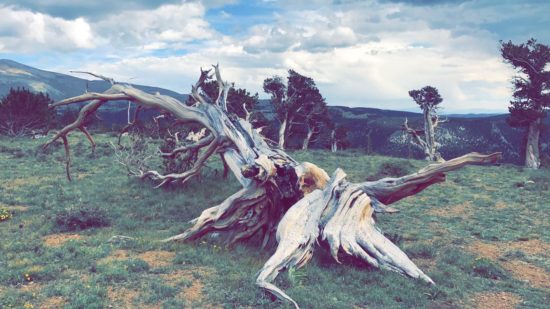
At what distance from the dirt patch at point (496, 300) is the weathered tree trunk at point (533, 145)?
1321 inches

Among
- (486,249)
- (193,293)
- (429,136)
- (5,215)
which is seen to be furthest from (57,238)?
(429,136)

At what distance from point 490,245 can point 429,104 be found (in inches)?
1477

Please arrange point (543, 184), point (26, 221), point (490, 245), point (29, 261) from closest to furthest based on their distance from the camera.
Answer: point (29, 261) → point (490, 245) → point (26, 221) → point (543, 184)

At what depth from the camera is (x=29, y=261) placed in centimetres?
971

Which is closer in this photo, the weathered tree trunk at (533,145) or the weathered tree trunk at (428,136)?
the weathered tree trunk at (533,145)

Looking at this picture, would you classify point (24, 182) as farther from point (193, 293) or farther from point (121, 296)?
point (193, 293)

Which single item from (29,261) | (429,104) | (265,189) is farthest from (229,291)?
(429,104)

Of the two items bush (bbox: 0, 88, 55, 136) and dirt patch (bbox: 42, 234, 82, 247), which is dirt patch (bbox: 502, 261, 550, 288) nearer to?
dirt patch (bbox: 42, 234, 82, 247)

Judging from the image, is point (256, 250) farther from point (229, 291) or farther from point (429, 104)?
point (429, 104)

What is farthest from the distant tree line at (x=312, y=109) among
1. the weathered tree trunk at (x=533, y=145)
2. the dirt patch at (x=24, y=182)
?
the dirt patch at (x=24, y=182)

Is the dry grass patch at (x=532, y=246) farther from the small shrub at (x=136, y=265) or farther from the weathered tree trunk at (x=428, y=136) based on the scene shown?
the weathered tree trunk at (x=428, y=136)

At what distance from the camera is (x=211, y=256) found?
1026 centimetres

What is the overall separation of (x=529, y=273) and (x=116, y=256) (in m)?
9.55

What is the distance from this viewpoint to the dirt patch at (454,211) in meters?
16.3
